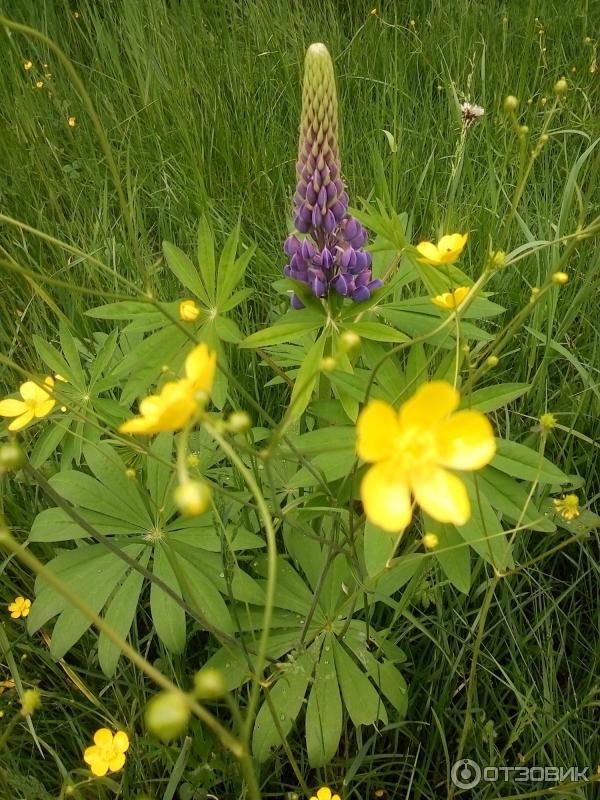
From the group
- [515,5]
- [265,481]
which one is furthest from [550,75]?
[265,481]

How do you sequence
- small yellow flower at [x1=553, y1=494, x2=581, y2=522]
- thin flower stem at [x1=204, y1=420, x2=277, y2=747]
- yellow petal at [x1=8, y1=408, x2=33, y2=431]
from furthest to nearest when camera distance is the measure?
1. small yellow flower at [x1=553, y1=494, x2=581, y2=522]
2. yellow petal at [x1=8, y1=408, x2=33, y2=431]
3. thin flower stem at [x1=204, y1=420, x2=277, y2=747]

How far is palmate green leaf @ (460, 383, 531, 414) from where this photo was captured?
1312mm

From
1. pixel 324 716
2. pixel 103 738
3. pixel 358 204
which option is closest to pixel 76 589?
pixel 103 738

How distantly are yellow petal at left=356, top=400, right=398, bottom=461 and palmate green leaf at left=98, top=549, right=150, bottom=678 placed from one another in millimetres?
821

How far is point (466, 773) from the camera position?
137 cm

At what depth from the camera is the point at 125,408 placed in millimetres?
1617

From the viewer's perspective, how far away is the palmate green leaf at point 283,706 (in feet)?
4.31

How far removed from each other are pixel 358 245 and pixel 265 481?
60cm

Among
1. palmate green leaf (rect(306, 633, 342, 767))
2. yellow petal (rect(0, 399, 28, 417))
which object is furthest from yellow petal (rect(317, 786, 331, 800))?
yellow petal (rect(0, 399, 28, 417))

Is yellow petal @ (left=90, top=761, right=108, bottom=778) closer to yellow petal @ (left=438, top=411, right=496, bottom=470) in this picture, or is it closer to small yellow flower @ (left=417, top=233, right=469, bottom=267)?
yellow petal @ (left=438, top=411, right=496, bottom=470)

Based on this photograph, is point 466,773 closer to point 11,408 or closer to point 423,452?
point 423,452

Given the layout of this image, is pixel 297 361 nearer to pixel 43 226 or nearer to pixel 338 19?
pixel 43 226

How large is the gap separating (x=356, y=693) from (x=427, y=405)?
34.1 inches

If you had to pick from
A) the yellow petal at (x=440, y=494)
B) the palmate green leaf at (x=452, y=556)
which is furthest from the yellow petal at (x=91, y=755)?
the yellow petal at (x=440, y=494)
